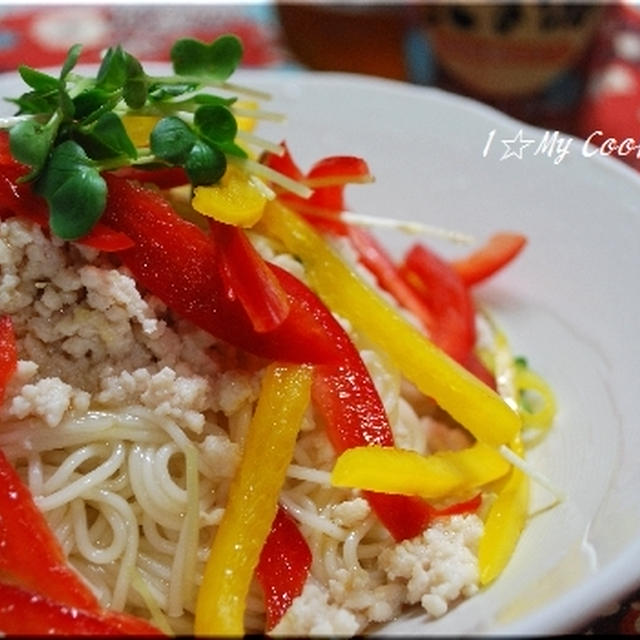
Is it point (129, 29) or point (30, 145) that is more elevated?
point (30, 145)

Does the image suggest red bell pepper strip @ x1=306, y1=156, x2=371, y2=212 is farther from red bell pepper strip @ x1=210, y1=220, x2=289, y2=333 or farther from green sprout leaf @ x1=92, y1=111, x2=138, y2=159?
green sprout leaf @ x1=92, y1=111, x2=138, y2=159

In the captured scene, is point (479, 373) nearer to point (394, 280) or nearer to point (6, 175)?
point (394, 280)

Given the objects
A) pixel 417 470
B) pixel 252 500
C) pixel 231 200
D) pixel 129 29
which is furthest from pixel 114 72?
pixel 129 29

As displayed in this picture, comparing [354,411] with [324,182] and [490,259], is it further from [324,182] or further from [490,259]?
[490,259]

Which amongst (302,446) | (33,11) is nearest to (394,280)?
(302,446)

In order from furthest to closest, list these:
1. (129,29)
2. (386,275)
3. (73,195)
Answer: (129,29), (386,275), (73,195)

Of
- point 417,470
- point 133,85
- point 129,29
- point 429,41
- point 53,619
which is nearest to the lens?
point 53,619
